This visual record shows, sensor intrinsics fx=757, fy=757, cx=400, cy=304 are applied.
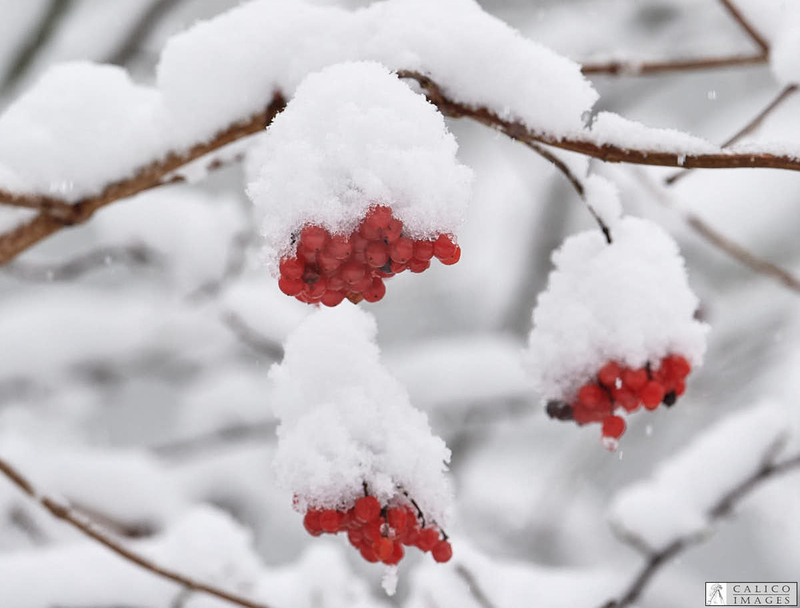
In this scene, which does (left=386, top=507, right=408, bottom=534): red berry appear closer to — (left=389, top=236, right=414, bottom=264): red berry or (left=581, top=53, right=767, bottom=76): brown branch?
(left=389, top=236, right=414, bottom=264): red berry

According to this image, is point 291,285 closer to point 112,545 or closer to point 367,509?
point 367,509

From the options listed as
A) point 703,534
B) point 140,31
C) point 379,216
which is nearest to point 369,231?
point 379,216

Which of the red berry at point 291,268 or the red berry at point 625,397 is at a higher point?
the red berry at point 291,268

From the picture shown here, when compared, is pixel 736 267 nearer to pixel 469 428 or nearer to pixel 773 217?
pixel 773 217

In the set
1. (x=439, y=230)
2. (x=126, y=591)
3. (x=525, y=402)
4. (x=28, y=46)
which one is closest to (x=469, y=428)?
(x=525, y=402)

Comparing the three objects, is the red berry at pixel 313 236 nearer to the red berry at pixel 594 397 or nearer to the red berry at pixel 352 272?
the red berry at pixel 352 272

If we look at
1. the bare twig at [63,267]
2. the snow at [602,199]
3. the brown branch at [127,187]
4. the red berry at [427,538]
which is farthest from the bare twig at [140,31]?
the red berry at [427,538]
